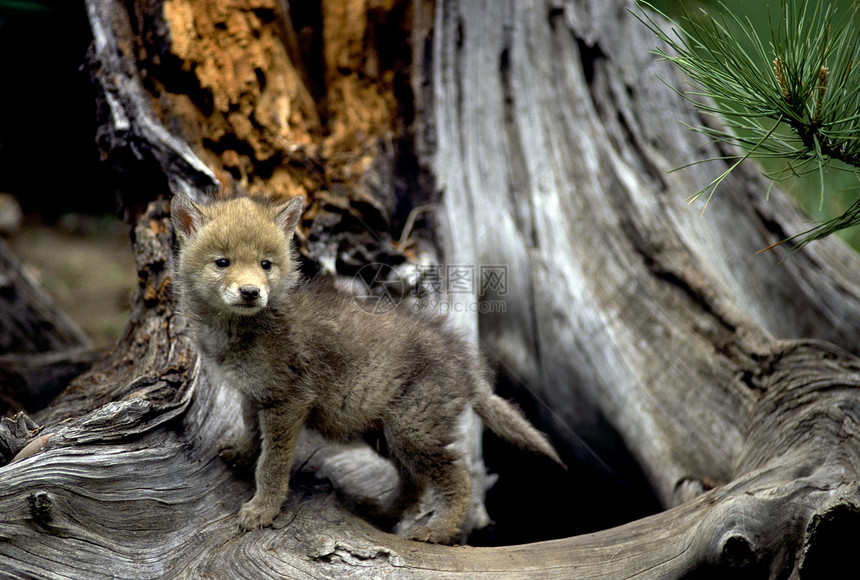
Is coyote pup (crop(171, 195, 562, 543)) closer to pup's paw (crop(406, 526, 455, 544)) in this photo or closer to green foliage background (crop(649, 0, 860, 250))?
pup's paw (crop(406, 526, 455, 544))

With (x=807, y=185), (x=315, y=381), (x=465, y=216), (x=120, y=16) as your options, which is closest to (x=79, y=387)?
(x=315, y=381)

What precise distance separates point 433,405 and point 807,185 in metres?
4.98

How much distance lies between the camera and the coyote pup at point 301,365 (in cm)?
283

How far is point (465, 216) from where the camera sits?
442 centimetres

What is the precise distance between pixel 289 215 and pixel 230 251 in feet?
1.25

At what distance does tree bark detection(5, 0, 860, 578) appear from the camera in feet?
8.21

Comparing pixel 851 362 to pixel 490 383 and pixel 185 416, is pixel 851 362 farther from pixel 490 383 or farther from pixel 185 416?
pixel 185 416

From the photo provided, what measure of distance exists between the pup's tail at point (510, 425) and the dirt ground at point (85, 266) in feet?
14.8

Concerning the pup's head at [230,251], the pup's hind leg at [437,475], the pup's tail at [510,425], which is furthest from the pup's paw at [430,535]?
the pup's head at [230,251]

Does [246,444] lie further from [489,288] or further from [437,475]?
[489,288]

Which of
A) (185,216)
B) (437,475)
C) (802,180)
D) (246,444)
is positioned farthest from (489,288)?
(802,180)

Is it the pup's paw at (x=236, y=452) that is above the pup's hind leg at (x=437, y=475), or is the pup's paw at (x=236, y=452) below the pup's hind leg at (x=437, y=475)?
above

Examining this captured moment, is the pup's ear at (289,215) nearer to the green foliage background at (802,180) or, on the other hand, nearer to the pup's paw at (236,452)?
the pup's paw at (236,452)

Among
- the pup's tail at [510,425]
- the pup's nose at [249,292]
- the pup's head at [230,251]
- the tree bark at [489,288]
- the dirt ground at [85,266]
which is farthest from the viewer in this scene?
the dirt ground at [85,266]
